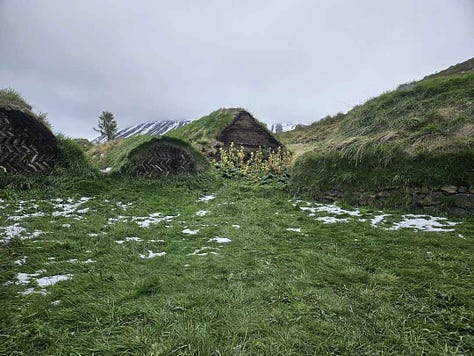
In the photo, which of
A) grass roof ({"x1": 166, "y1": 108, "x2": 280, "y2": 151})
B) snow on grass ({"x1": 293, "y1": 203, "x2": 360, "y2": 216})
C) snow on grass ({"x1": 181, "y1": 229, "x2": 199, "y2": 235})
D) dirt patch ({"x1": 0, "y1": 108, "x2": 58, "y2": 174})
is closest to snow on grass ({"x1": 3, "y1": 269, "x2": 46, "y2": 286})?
snow on grass ({"x1": 181, "y1": 229, "x2": 199, "y2": 235})

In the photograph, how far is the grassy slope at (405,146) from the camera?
7625 millimetres

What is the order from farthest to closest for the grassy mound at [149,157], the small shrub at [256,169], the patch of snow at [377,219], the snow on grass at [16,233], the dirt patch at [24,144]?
the small shrub at [256,169] → the grassy mound at [149,157] → the dirt patch at [24,144] → the patch of snow at [377,219] → the snow on grass at [16,233]

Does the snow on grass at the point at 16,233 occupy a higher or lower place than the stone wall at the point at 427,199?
higher

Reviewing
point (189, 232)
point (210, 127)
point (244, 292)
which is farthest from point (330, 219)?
point (210, 127)

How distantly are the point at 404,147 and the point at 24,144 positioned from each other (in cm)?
1359

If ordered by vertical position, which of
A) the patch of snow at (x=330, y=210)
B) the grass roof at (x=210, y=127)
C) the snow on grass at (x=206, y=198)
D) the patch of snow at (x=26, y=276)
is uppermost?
the grass roof at (x=210, y=127)

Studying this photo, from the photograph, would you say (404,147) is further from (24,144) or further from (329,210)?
(24,144)

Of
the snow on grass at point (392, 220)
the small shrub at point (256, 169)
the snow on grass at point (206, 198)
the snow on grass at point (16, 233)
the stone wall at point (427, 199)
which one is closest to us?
the snow on grass at point (16, 233)

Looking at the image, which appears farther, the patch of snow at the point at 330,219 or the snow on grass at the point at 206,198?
the snow on grass at the point at 206,198

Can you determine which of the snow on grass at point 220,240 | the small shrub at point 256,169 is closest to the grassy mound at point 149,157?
the small shrub at point 256,169

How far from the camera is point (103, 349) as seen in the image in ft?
8.35

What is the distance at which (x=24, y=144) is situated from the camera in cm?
1029

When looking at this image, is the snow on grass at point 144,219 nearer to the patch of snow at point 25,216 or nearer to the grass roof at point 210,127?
the patch of snow at point 25,216

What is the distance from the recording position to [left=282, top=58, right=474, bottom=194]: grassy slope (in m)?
7.62
